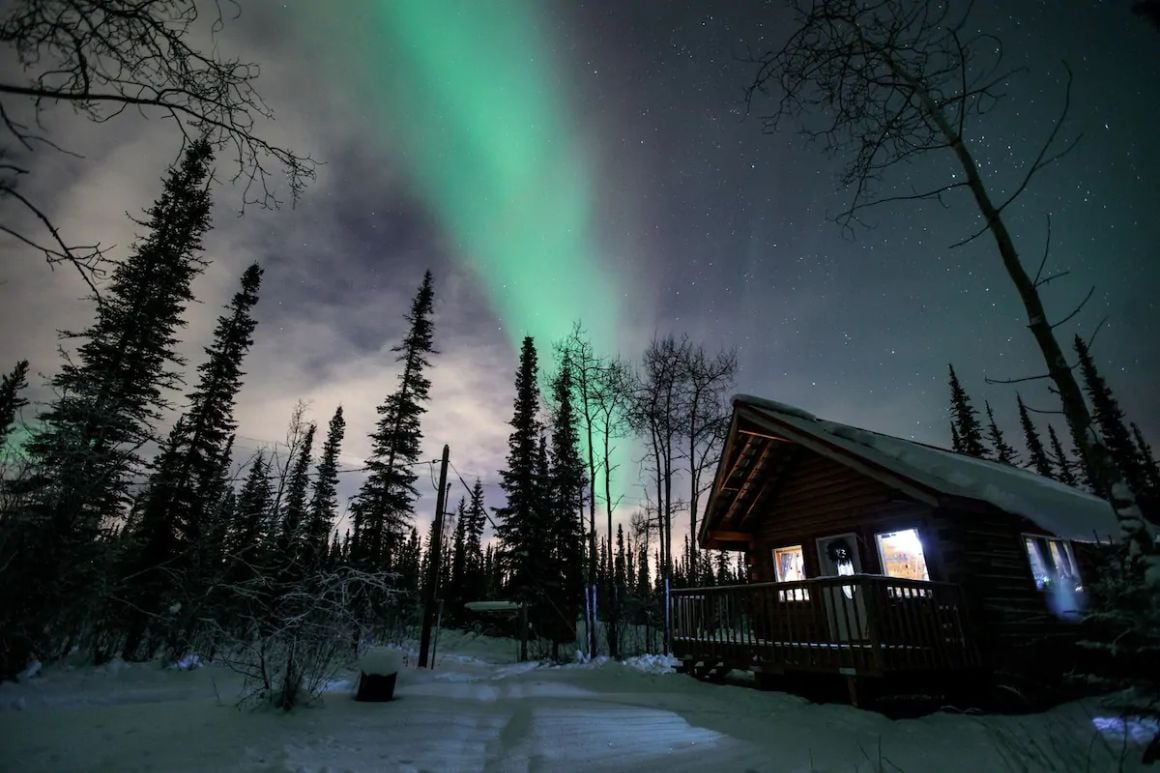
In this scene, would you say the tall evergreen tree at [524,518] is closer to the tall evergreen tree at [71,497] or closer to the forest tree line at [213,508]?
the forest tree line at [213,508]

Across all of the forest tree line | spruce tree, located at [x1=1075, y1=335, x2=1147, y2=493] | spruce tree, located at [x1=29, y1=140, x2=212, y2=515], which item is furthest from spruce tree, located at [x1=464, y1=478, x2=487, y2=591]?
spruce tree, located at [x1=1075, y1=335, x2=1147, y2=493]

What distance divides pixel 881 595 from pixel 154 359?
74.5 feet

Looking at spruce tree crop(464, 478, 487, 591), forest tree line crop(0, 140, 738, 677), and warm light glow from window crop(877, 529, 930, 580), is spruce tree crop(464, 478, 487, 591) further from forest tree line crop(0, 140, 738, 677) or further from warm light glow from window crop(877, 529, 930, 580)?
warm light glow from window crop(877, 529, 930, 580)

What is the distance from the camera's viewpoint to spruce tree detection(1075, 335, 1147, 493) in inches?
1642

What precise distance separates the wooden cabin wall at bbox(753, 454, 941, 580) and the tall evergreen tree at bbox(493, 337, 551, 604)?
13284 millimetres

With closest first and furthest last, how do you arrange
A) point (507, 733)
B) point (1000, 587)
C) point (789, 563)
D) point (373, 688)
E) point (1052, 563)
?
point (507, 733)
point (373, 688)
point (1000, 587)
point (1052, 563)
point (789, 563)

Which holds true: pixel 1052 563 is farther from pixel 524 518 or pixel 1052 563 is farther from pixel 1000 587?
pixel 524 518

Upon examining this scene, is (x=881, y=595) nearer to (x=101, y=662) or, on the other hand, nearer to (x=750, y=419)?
(x=750, y=419)

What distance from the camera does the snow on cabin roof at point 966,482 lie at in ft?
29.5

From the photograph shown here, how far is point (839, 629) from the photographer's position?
8922 mm

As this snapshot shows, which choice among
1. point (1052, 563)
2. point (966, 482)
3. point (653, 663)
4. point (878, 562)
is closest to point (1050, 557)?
point (1052, 563)

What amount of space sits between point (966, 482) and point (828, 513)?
339 cm

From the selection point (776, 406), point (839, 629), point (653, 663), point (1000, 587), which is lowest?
point (653, 663)

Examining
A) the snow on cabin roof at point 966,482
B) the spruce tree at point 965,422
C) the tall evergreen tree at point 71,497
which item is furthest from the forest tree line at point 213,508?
the spruce tree at point 965,422
